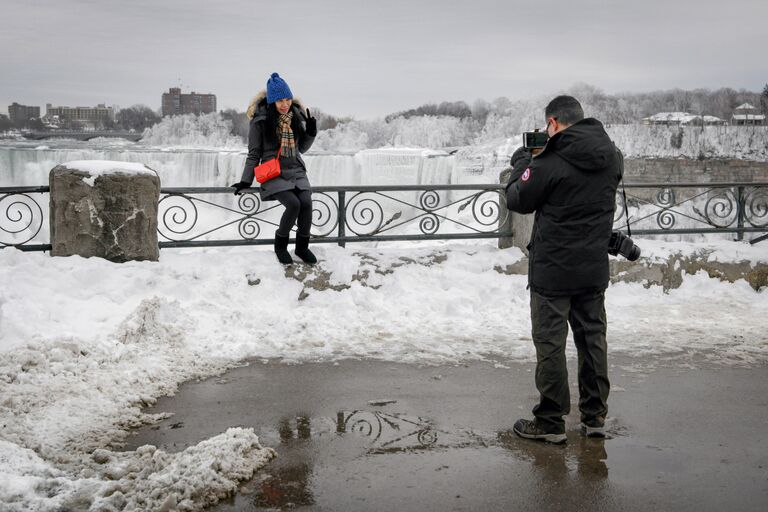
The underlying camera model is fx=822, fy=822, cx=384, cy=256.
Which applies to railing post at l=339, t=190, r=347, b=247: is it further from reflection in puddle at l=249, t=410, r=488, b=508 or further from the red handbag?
reflection in puddle at l=249, t=410, r=488, b=508

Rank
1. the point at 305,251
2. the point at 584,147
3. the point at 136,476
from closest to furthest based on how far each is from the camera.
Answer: the point at 136,476
the point at 584,147
the point at 305,251

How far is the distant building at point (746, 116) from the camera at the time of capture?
2128 inches

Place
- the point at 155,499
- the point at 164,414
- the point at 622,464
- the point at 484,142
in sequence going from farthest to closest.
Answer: the point at 484,142
the point at 164,414
the point at 622,464
the point at 155,499

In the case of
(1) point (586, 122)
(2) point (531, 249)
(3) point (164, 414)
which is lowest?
(3) point (164, 414)

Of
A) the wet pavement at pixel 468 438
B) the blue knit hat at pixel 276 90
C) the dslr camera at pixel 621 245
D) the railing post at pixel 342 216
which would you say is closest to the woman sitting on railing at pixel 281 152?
the blue knit hat at pixel 276 90

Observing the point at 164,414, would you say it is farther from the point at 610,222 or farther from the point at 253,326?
the point at 610,222

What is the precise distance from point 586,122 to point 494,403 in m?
2.03

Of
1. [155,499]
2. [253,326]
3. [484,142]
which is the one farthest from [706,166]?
[155,499]

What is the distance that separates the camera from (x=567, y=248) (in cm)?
471

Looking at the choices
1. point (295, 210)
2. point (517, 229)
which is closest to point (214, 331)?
point (295, 210)

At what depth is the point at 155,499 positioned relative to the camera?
391 cm

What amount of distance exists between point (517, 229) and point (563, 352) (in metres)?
5.00

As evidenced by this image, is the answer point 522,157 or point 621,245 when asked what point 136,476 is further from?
point 621,245

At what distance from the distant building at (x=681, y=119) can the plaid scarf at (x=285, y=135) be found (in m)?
48.1
